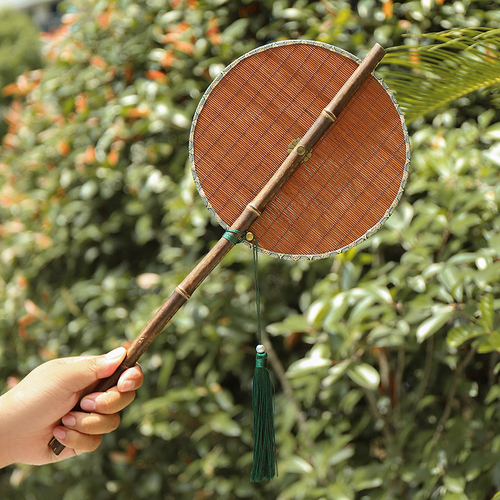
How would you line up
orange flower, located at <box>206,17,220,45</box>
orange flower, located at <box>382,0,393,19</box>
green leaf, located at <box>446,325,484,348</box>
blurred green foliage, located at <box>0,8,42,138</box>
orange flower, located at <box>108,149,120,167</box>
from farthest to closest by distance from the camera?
blurred green foliage, located at <box>0,8,42,138</box> < orange flower, located at <box>108,149,120,167</box> < orange flower, located at <box>206,17,220,45</box> < orange flower, located at <box>382,0,393,19</box> < green leaf, located at <box>446,325,484,348</box>

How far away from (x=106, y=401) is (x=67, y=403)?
77mm

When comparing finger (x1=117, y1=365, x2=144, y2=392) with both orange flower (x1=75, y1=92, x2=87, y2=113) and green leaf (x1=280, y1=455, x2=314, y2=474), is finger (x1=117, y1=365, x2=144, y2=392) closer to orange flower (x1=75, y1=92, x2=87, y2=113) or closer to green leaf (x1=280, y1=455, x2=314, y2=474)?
green leaf (x1=280, y1=455, x2=314, y2=474)

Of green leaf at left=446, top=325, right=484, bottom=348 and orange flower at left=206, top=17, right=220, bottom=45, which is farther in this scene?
orange flower at left=206, top=17, right=220, bottom=45

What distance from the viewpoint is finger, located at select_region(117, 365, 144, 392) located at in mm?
829

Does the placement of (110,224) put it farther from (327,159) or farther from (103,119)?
(327,159)

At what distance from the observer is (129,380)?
0.83 meters

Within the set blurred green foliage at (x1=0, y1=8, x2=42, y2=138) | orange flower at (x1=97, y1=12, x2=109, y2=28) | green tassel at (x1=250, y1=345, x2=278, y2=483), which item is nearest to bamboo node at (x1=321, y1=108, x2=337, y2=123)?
green tassel at (x1=250, y1=345, x2=278, y2=483)

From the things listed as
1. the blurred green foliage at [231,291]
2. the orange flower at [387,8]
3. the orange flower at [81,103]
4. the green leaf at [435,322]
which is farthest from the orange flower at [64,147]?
the green leaf at [435,322]

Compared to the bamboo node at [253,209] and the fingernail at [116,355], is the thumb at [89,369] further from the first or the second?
the bamboo node at [253,209]

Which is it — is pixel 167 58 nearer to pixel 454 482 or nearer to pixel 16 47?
pixel 454 482

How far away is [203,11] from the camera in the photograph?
172 cm

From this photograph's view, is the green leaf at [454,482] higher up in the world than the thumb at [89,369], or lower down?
lower down

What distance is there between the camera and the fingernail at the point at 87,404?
0.85 meters

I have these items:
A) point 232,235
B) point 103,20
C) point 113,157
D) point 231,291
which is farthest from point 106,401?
point 103,20
